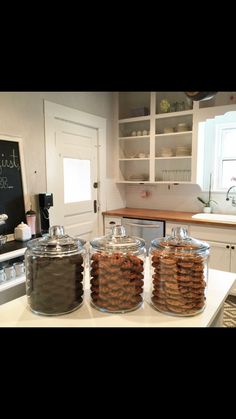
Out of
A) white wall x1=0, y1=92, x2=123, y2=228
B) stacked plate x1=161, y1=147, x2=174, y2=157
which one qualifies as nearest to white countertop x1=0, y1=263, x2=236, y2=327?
white wall x1=0, y1=92, x2=123, y2=228

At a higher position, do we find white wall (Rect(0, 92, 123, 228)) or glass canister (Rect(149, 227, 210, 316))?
white wall (Rect(0, 92, 123, 228))

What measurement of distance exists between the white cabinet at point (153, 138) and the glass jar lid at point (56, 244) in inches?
102

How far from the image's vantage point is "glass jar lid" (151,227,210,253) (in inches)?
34.8

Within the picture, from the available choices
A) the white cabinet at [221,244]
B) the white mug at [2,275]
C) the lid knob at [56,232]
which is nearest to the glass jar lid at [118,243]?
the lid knob at [56,232]

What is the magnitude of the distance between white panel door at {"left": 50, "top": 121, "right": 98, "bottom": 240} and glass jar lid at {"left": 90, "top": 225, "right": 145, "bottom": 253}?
1.93m

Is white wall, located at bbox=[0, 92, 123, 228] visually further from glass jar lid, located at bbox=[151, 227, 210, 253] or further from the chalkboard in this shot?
glass jar lid, located at bbox=[151, 227, 210, 253]

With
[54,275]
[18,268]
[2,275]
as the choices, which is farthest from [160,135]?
[54,275]

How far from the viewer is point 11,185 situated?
7.70ft

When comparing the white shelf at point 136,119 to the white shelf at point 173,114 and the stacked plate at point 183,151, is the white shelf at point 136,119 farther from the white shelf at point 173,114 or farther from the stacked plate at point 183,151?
the stacked plate at point 183,151

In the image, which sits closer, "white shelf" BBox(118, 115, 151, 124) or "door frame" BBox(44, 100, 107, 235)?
"door frame" BBox(44, 100, 107, 235)

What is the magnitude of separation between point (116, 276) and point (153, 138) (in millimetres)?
2865

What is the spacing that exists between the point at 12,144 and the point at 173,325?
6.86ft
